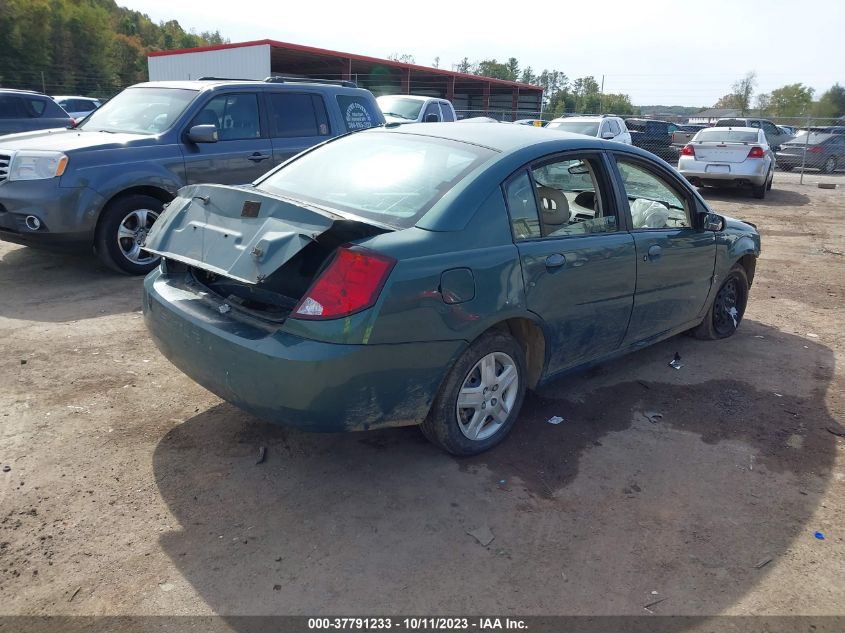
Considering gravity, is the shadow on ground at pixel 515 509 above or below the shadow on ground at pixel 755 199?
below

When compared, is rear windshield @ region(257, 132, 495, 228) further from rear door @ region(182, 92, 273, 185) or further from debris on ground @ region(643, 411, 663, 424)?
rear door @ region(182, 92, 273, 185)

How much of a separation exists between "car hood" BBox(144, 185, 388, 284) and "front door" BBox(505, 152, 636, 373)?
87 cm

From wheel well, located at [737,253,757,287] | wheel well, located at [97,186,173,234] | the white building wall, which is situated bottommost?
wheel well, located at [737,253,757,287]

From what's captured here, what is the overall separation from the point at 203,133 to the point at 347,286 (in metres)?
4.44

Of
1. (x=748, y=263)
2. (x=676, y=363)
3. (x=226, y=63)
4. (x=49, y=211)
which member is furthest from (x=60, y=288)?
(x=226, y=63)

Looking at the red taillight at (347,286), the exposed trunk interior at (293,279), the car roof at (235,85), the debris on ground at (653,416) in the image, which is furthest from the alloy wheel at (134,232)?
the debris on ground at (653,416)

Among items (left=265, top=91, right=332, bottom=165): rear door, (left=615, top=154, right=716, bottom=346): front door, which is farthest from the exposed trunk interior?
(left=265, top=91, right=332, bottom=165): rear door

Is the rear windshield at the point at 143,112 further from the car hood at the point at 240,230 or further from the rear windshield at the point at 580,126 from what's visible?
the rear windshield at the point at 580,126

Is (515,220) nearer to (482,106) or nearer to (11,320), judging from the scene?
A: (11,320)

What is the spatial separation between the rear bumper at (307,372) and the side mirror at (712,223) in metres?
2.51

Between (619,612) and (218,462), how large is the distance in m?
2.01

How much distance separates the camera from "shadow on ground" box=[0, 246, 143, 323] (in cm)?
561

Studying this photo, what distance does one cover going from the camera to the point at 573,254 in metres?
3.79

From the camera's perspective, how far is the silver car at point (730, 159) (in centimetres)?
1491
